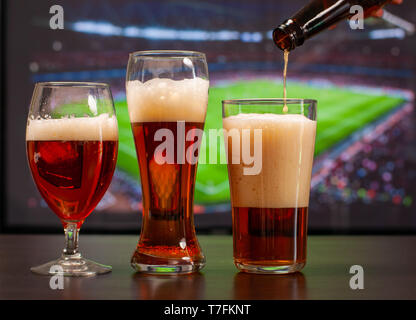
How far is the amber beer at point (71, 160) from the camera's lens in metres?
0.80

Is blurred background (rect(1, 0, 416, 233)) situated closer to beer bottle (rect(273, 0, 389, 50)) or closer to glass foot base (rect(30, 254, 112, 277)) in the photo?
beer bottle (rect(273, 0, 389, 50))

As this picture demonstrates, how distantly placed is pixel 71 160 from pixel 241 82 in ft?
A: 8.92

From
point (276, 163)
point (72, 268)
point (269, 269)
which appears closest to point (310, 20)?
point (276, 163)

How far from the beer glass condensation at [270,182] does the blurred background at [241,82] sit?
2620 millimetres

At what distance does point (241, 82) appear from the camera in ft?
11.3

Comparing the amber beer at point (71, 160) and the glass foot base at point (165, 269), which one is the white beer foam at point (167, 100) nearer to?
the amber beer at point (71, 160)

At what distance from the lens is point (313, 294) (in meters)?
0.61

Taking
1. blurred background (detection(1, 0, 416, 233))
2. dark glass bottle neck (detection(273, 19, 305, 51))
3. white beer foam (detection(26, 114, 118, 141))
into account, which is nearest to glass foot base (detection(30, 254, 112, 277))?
white beer foam (detection(26, 114, 118, 141))

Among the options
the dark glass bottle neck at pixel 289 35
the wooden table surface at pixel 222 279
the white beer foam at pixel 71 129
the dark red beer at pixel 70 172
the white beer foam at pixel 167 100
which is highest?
the dark glass bottle neck at pixel 289 35

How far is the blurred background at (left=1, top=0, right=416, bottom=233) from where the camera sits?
11.3 ft

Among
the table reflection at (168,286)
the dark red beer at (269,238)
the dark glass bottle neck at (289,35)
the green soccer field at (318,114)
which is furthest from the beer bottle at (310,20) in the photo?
the green soccer field at (318,114)

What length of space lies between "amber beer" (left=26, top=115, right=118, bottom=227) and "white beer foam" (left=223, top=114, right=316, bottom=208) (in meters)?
0.18

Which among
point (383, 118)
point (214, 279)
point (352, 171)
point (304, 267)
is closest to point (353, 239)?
point (304, 267)
